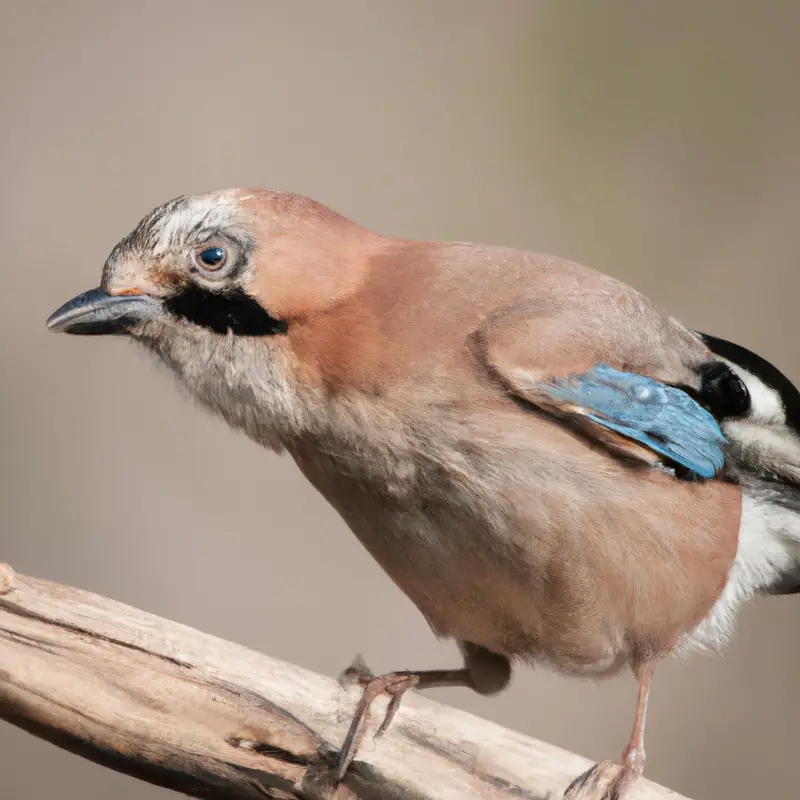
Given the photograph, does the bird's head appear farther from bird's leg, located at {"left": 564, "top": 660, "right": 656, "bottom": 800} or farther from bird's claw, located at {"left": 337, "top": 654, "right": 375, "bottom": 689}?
bird's leg, located at {"left": 564, "top": 660, "right": 656, "bottom": 800}

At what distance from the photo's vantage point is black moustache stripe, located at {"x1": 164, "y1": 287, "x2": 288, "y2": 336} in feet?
6.61

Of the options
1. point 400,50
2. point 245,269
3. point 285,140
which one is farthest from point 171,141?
point 245,269

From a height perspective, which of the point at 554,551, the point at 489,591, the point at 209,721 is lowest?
the point at 209,721

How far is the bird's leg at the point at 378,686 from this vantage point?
215 cm

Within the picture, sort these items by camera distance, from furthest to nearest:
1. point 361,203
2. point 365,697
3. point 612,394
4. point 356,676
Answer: point 361,203 < point 356,676 < point 365,697 < point 612,394

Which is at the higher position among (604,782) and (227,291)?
(227,291)

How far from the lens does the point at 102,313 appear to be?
6.82ft

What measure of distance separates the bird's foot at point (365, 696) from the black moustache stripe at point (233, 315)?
0.77 metres

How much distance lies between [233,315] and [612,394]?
722 millimetres

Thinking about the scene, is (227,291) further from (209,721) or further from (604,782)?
(604,782)

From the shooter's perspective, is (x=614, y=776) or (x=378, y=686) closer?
(x=614, y=776)

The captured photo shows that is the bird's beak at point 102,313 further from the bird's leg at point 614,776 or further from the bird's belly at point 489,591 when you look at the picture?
the bird's leg at point 614,776

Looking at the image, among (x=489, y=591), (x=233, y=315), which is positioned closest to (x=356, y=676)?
(x=489, y=591)

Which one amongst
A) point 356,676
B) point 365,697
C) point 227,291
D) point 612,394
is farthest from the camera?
point 356,676
